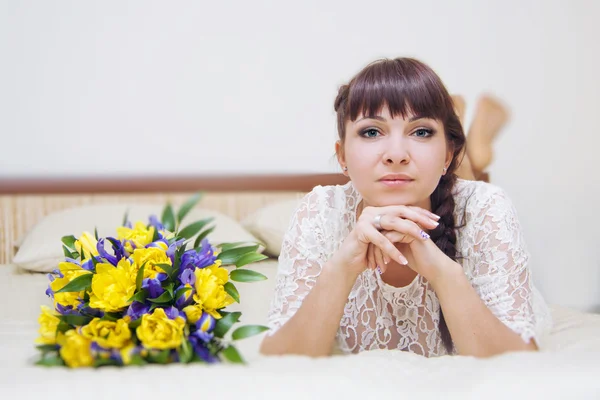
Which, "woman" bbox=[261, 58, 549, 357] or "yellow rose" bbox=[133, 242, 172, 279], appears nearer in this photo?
"yellow rose" bbox=[133, 242, 172, 279]

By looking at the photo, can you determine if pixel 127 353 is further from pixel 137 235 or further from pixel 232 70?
pixel 232 70

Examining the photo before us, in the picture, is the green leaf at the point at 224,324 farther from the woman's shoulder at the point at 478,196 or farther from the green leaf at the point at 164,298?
the woman's shoulder at the point at 478,196

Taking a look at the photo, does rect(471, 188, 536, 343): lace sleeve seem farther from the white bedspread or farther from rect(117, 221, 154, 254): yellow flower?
rect(117, 221, 154, 254): yellow flower

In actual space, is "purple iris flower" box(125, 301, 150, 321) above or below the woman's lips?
below

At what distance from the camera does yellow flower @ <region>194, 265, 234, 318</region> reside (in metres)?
0.55

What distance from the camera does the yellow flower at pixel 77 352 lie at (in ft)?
1.64

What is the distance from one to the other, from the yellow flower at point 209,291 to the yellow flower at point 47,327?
14 centimetres

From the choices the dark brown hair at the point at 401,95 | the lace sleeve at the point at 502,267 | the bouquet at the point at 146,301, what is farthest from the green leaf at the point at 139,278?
Answer: the lace sleeve at the point at 502,267

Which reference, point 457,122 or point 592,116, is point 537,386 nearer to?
point 457,122

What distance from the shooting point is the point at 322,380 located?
0.47 meters

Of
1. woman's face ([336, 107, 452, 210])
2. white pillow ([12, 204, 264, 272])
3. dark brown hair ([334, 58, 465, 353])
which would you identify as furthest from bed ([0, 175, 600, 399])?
white pillow ([12, 204, 264, 272])

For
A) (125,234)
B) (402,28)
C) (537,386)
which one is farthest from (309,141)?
(537,386)

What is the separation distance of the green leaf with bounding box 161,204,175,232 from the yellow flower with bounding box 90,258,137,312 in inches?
2.5

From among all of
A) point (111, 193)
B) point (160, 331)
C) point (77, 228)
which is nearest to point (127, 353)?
point (160, 331)
